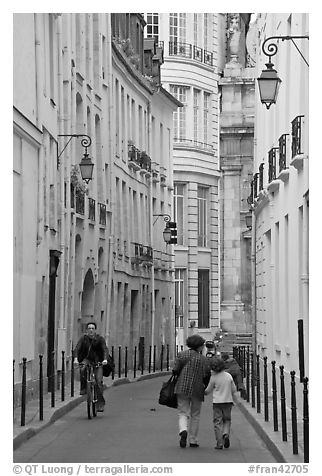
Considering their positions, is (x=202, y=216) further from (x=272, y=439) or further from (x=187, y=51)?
(x=272, y=439)

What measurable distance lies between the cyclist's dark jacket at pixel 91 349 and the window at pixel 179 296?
1311 inches

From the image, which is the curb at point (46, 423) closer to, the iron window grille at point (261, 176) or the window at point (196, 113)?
the iron window grille at point (261, 176)

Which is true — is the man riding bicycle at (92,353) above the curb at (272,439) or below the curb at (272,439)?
above

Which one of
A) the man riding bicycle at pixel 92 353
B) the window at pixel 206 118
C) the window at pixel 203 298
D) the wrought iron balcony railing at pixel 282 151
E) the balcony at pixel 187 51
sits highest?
the balcony at pixel 187 51

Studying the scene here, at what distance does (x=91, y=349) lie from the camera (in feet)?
72.1

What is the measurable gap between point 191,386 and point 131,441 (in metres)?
1.49

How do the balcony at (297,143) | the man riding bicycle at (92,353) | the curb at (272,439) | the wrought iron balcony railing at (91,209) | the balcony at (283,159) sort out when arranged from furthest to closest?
the wrought iron balcony railing at (91,209), the balcony at (283,159), the balcony at (297,143), the man riding bicycle at (92,353), the curb at (272,439)

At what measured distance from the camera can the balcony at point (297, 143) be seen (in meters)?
23.1

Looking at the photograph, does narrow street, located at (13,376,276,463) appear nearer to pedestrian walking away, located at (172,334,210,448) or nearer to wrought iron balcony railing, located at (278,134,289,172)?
pedestrian walking away, located at (172,334,210,448)

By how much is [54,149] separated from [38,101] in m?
3.11

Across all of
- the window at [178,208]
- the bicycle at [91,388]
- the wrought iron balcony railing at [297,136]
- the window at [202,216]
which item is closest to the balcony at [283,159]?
the wrought iron balcony railing at [297,136]

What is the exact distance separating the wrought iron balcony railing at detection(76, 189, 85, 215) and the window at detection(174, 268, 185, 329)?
22.9 meters

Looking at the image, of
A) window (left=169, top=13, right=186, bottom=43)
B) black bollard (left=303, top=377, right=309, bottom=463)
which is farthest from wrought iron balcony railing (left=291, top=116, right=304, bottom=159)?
window (left=169, top=13, right=186, bottom=43)

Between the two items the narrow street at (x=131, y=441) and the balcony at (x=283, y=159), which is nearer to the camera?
the narrow street at (x=131, y=441)
